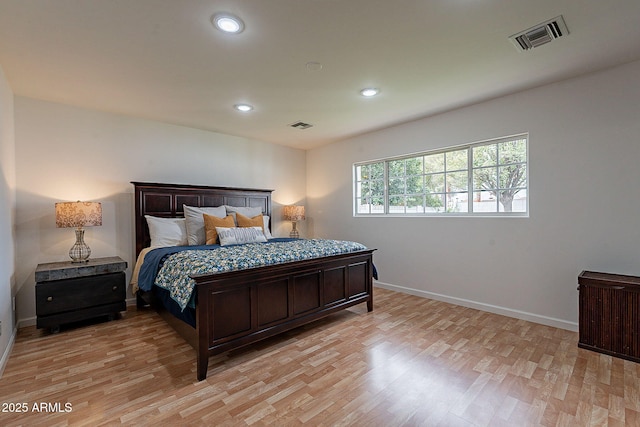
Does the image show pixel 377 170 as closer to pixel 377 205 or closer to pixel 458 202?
pixel 377 205

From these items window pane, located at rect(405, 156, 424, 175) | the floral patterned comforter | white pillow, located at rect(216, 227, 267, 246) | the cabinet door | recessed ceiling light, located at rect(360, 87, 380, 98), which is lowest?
the cabinet door

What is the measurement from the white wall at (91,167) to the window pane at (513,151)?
387cm

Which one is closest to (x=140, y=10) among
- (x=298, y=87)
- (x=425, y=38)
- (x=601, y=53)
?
(x=298, y=87)

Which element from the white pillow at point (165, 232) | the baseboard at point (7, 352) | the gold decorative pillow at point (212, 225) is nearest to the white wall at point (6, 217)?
the baseboard at point (7, 352)

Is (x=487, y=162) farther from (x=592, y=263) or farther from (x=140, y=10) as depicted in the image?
(x=140, y=10)

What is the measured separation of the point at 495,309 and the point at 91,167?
515 cm

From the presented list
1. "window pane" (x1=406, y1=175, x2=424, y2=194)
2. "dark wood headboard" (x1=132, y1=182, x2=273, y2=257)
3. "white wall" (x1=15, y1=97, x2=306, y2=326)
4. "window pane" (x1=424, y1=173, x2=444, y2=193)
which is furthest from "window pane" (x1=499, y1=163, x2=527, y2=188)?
"white wall" (x1=15, y1=97, x2=306, y2=326)

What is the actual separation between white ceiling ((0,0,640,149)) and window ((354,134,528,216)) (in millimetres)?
661

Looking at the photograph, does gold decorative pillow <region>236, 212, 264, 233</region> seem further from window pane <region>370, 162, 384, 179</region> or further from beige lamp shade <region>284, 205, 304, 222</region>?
window pane <region>370, 162, 384, 179</region>

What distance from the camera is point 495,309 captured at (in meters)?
3.44

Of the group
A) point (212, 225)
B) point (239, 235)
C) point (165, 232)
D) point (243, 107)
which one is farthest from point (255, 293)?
point (243, 107)

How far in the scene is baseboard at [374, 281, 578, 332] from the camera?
117 inches

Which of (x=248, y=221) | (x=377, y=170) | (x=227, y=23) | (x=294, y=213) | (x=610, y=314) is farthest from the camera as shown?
(x=294, y=213)

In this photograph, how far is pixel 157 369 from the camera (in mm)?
2266
